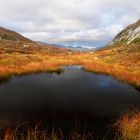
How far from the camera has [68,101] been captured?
2144 cm

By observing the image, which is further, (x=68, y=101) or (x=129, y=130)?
(x=68, y=101)

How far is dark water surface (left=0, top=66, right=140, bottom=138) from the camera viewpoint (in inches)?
639

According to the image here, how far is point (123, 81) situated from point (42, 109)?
1646cm

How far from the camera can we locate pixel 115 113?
57.9 feet

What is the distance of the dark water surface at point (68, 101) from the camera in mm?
16219

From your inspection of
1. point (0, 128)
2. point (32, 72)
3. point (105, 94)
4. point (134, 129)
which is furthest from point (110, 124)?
point (32, 72)

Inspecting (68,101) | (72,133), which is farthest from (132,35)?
(72,133)

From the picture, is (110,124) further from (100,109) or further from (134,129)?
(100,109)

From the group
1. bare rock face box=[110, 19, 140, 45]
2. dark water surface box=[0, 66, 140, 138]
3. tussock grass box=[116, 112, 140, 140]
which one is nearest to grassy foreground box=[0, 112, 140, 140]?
tussock grass box=[116, 112, 140, 140]

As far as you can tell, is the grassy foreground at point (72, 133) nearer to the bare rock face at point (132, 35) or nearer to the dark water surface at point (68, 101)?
the dark water surface at point (68, 101)

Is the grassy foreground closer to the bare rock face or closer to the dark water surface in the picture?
the dark water surface

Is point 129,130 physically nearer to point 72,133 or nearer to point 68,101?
point 72,133

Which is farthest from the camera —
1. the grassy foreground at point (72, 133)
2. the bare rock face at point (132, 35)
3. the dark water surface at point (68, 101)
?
the bare rock face at point (132, 35)

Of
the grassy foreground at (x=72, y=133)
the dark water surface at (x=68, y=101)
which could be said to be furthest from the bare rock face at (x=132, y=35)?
the grassy foreground at (x=72, y=133)
